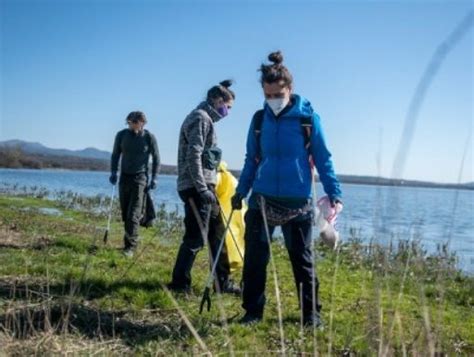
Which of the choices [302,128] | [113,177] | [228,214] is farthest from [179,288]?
[113,177]

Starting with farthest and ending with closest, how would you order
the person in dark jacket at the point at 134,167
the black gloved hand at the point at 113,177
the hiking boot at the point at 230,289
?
the black gloved hand at the point at 113,177 → the person in dark jacket at the point at 134,167 → the hiking boot at the point at 230,289

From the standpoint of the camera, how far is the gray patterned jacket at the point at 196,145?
17.8 feet

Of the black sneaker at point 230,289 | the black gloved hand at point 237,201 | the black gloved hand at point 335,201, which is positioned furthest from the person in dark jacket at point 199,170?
the black gloved hand at point 335,201

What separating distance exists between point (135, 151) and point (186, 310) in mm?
3804

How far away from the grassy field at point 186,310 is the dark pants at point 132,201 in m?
0.38

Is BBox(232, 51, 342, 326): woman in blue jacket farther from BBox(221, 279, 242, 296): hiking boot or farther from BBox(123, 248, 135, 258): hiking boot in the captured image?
BBox(123, 248, 135, 258): hiking boot

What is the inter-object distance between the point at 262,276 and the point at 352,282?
345 cm

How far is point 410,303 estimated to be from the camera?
260 inches

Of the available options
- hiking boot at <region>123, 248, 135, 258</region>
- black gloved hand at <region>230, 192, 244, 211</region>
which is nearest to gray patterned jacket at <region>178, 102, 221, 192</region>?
black gloved hand at <region>230, 192, 244, 211</region>

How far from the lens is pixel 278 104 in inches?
177

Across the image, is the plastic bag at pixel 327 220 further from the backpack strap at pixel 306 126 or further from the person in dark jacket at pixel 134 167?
the person in dark jacket at pixel 134 167

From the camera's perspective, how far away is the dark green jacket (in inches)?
328

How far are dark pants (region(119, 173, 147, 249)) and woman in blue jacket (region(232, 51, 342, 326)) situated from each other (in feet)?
12.9

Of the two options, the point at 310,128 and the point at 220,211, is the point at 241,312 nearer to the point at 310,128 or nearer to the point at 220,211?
the point at 220,211
